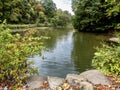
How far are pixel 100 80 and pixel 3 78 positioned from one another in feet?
6.35

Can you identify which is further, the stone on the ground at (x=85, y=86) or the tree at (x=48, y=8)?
the tree at (x=48, y=8)

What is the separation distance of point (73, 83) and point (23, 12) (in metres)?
40.7

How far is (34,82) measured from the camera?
4520 mm

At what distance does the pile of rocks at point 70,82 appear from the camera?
4.24 meters

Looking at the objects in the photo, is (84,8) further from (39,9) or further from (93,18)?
(39,9)

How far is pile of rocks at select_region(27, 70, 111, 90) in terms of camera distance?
424 cm

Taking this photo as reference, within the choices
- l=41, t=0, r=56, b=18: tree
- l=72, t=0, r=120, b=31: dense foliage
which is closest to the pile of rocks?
l=72, t=0, r=120, b=31: dense foliage

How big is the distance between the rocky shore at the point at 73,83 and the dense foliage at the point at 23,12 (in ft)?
70.8

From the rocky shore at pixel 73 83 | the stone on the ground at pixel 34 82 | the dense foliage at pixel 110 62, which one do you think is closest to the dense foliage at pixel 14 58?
the stone on the ground at pixel 34 82

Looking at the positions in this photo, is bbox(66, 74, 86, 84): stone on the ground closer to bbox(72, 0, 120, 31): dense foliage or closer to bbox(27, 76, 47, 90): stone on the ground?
bbox(27, 76, 47, 90): stone on the ground

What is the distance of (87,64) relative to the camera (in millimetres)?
8969

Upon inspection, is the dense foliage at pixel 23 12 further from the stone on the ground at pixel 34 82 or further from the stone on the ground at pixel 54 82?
the stone on the ground at pixel 54 82

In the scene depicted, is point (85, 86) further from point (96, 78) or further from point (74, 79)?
point (96, 78)

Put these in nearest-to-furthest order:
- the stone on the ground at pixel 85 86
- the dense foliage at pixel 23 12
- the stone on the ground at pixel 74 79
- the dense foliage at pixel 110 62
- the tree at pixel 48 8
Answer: the stone on the ground at pixel 85 86, the stone on the ground at pixel 74 79, the dense foliage at pixel 110 62, the dense foliage at pixel 23 12, the tree at pixel 48 8
